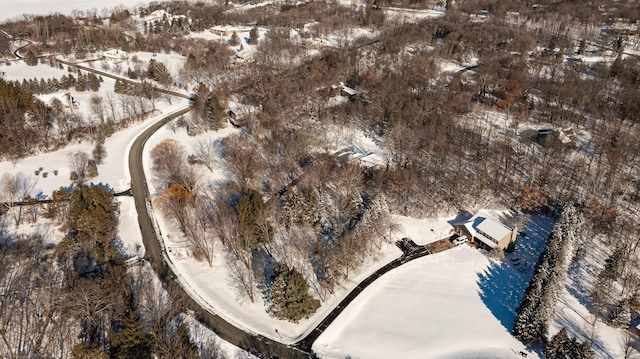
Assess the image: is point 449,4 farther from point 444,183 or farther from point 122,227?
point 122,227

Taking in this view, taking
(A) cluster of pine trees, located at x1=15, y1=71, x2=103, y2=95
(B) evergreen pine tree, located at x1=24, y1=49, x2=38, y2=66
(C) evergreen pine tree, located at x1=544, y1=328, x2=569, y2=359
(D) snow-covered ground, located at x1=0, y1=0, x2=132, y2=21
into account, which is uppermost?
(D) snow-covered ground, located at x1=0, y1=0, x2=132, y2=21

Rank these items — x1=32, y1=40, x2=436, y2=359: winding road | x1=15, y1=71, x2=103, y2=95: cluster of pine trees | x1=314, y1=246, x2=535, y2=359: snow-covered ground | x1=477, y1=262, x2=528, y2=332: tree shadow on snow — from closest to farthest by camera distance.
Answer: x1=32, y1=40, x2=436, y2=359: winding road
x1=314, y1=246, x2=535, y2=359: snow-covered ground
x1=477, y1=262, x2=528, y2=332: tree shadow on snow
x1=15, y1=71, x2=103, y2=95: cluster of pine trees

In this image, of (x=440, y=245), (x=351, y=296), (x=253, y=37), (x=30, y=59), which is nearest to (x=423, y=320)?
(x=351, y=296)

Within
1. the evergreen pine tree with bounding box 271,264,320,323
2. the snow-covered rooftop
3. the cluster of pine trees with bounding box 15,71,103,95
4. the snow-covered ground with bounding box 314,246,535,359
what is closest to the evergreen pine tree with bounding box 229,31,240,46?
the cluster of pine trees with bounding box 15,71,103,95

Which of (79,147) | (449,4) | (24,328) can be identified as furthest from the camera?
(449,4)

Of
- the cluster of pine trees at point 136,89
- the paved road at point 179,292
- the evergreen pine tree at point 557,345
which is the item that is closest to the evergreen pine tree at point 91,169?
the paved road at point 179,292

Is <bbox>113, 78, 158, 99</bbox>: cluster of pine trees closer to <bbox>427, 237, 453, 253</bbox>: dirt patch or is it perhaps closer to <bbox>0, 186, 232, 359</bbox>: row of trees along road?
<bbox>0, 186, 232, 359</bbox>: row of trees along road

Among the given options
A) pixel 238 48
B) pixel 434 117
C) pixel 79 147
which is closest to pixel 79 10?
pixel 238 48
